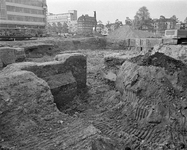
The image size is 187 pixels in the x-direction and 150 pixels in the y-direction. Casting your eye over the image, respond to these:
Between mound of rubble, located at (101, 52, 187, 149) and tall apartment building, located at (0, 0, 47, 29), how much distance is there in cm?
3819

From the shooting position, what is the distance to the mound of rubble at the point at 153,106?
473 cm

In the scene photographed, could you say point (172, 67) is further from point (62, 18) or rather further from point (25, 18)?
point (62, 18)

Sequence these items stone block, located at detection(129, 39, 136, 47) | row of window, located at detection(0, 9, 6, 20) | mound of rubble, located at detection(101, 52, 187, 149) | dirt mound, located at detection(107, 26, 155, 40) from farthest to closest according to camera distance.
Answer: row of window, located at detection(0, 9, 6, 20) < dirt mound, located at detection(107, 26, 155, 40) < stone block, located at detection(129, 39, 136, 47) < mound of rubble, located at detection(101, 52, 187, 149)

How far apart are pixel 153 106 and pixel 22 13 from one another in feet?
146

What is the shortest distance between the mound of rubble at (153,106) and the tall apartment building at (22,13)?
3819cm

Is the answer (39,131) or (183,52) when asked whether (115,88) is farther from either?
(39,131)

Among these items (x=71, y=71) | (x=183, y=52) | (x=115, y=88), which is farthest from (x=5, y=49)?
(x=183, y=52)

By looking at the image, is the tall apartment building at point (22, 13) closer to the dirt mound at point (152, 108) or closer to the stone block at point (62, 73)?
the stone block at point (62, 73)

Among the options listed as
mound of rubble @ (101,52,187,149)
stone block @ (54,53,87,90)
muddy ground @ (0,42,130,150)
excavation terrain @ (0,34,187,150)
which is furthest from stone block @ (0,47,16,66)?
mound of rubble @ (101,52,187,149)

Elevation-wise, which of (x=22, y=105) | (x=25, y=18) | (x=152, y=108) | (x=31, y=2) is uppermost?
(x=31, y=2)

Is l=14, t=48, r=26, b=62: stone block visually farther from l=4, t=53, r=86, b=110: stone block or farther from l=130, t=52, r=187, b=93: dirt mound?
l=130, t=52, r=187, b=93: dirt mound

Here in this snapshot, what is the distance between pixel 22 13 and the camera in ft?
141

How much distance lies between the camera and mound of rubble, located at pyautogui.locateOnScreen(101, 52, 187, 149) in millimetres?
4734

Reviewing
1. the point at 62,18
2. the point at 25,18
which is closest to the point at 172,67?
the point at 25,18
